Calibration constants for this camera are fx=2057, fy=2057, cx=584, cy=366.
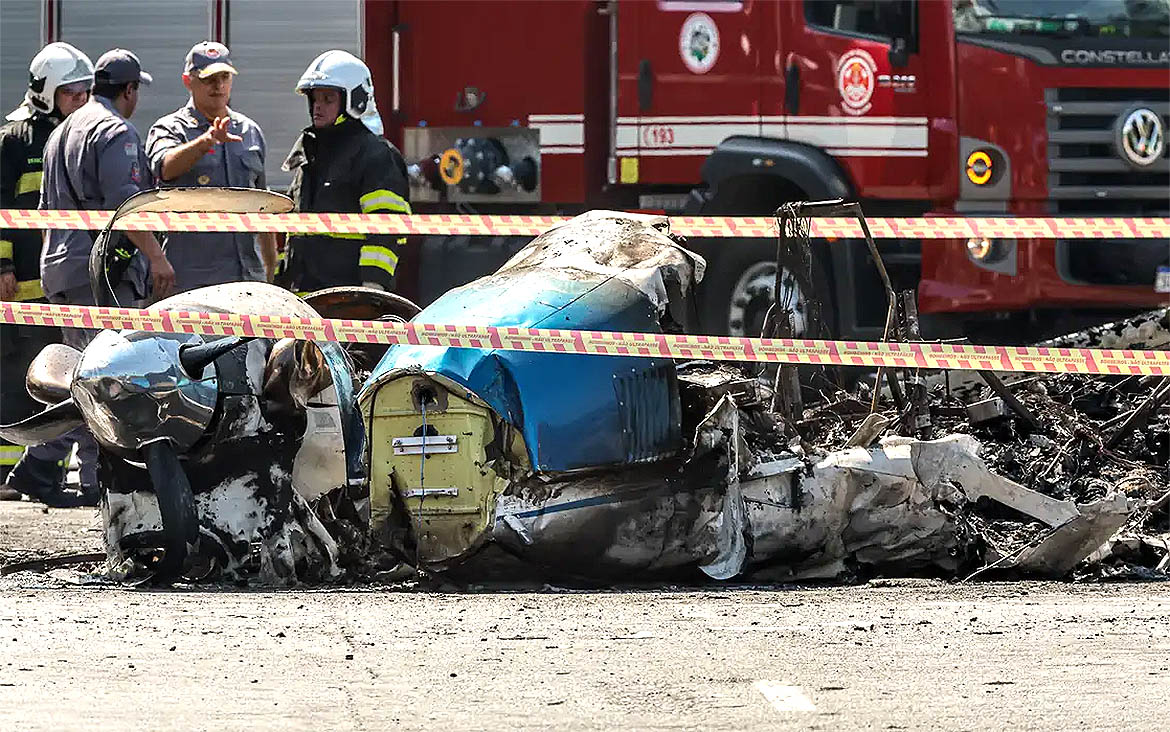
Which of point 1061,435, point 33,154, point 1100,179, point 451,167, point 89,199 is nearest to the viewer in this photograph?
point 1061,435

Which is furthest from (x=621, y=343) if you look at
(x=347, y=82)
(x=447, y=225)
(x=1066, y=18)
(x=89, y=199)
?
(x=1066, y=18)

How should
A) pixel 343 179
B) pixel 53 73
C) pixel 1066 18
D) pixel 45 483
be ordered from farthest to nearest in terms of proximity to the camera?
pixel 1066 18
pixel 53 73
pixel 45 483
pixel 343 179

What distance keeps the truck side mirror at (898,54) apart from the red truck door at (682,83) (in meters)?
0.73

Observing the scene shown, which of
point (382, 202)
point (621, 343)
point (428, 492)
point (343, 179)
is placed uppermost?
point (343, 179)

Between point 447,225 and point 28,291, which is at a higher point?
point 447,225

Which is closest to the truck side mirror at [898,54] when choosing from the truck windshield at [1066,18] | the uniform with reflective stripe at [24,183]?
the truck windshield at [1066,18]

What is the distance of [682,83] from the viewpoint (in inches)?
455

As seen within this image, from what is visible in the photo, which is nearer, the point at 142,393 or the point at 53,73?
the point at 142,393

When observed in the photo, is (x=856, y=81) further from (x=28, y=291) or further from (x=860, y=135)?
(x=28, y=291)

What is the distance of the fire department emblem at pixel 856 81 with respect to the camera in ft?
37.3

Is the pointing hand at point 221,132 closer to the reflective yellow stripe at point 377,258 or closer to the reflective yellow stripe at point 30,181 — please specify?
the reflective yellow stripe at point 377,258

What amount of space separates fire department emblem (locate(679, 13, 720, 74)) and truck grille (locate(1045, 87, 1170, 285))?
6.16 ft

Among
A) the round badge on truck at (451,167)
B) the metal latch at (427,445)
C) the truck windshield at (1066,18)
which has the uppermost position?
the truck windshield at (1066,18)

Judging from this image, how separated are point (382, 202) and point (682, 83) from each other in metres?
3.16
